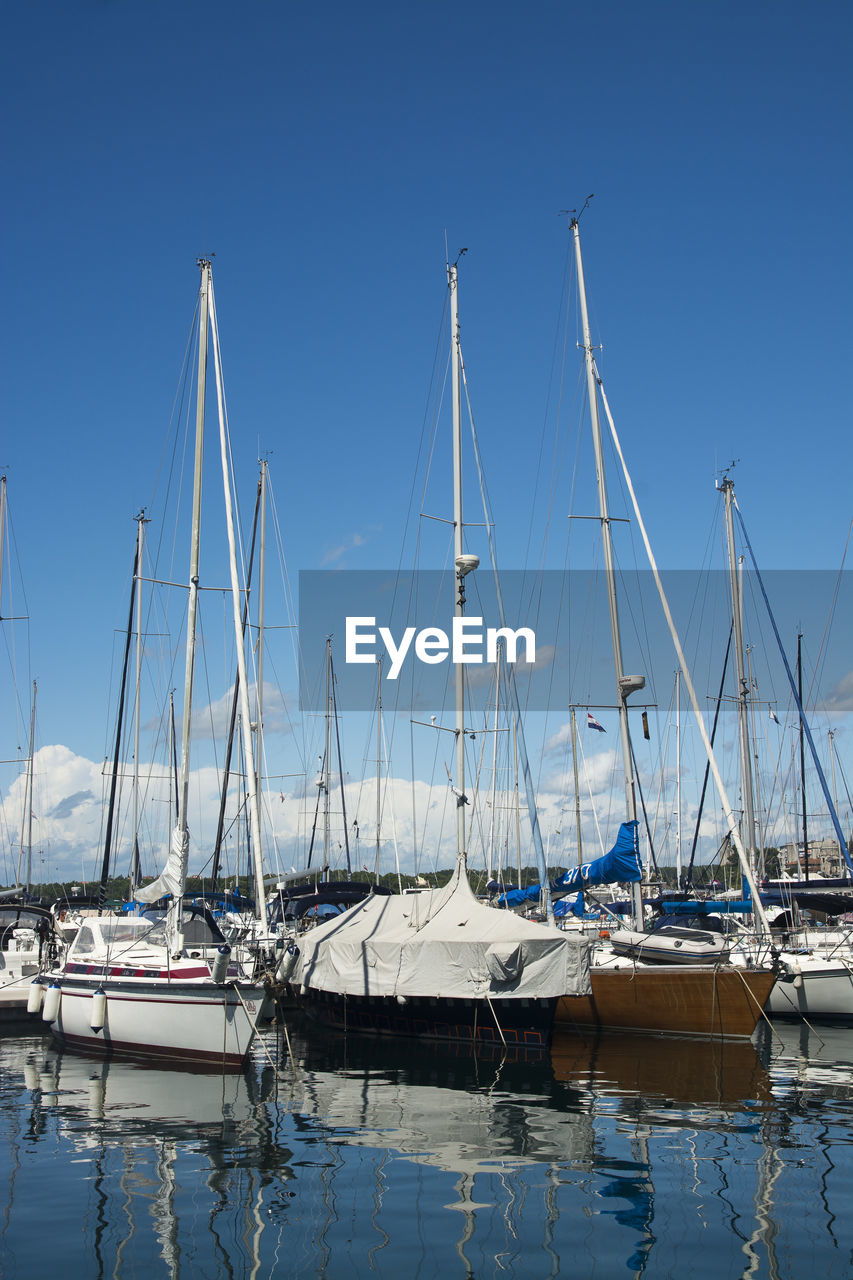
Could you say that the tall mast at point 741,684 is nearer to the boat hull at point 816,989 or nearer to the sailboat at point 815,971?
the sailboat at point 815,971

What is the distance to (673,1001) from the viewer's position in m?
25.1

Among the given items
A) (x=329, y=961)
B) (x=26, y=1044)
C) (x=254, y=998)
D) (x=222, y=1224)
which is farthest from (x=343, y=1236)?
(x=26, y=1044)

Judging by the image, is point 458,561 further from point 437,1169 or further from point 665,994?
point 437,1169

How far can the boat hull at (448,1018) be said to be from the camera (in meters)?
24.0

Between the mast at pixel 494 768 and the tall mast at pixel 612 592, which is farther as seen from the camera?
the mast at pixel 494 768

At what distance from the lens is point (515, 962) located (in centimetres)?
2372

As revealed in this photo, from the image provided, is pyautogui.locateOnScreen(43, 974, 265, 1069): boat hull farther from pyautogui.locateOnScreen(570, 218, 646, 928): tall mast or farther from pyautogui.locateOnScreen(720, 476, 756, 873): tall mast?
pyautogui.locateOnScreen(720, 476, 756, 873): tall mast

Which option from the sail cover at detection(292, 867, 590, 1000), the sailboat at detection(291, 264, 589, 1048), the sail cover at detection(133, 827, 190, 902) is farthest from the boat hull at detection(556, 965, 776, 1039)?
the sail cover at detection(133, 827, 190, 902)

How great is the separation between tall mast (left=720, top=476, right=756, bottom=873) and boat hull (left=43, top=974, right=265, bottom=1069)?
76.5 ft

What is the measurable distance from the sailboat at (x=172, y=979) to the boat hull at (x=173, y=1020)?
2cm

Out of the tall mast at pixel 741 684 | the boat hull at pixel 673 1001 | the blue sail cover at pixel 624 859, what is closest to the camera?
the boat hull at pixel 673 1001

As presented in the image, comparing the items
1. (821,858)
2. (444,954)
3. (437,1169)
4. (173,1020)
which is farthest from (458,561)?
(821,858)

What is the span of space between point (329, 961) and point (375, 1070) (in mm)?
4298

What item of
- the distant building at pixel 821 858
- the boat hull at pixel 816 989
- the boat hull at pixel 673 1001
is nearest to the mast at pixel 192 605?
the boat hull at pixel 673 1001
